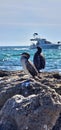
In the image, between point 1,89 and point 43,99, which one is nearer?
point 43,99

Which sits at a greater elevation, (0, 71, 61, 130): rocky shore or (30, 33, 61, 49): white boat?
(0, 71, 61, 130): rocky shore

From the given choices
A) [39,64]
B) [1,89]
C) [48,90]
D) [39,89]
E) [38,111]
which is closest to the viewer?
[38,111]

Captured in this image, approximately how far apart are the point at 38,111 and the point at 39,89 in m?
1.44

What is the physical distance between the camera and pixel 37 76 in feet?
51.8

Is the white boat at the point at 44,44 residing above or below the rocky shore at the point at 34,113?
below

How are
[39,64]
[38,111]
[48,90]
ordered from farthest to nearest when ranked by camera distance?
[39,64], [48,90], [38,111]

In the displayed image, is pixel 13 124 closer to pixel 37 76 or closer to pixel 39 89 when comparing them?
pixel 39 89

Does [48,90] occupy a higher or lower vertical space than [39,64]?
higher

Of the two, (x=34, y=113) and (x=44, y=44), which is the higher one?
(x=34, y=113)

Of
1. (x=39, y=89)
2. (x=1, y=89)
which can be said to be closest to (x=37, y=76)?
(x=1, y=89)

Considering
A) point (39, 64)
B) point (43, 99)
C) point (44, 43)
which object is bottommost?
point (44, 43)

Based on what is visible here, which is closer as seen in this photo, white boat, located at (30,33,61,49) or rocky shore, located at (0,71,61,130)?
rocky shore, located at (0,71,61,130)

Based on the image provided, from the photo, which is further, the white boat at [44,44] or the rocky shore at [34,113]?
the white boat at [44,44]

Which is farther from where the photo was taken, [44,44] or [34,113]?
[44,44]
